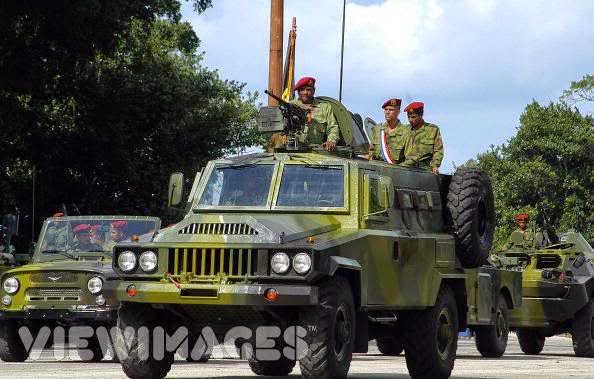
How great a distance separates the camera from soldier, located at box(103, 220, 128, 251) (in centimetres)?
1973

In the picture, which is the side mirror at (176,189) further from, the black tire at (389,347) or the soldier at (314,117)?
the black tire at (389,347)

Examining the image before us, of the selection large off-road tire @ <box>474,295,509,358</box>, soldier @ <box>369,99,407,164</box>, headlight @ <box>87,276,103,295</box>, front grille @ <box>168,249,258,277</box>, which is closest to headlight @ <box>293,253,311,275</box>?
front grille @ <box>168,249,258,277</box>

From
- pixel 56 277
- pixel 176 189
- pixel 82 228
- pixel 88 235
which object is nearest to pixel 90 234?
pixel 88 235

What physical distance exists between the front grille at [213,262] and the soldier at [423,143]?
448 cm

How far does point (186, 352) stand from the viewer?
14.1 metres

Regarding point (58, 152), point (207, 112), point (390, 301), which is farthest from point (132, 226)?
point (207, 112)

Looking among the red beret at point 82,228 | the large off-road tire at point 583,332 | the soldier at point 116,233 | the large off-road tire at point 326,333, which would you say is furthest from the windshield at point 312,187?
the large off-road tire at point 583,332

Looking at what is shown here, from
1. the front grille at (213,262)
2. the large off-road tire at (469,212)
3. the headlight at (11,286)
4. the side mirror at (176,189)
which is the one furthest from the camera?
the headlight at (11,286)

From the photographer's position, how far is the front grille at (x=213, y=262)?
13031mm

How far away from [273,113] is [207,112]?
26.4m

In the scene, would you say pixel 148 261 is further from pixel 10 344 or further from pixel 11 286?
pixel 10 344

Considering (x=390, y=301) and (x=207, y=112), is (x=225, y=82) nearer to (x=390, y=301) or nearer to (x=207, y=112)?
(x=207, y=112)

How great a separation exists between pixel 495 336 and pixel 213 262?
32.9ft

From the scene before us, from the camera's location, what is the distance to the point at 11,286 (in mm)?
18891
